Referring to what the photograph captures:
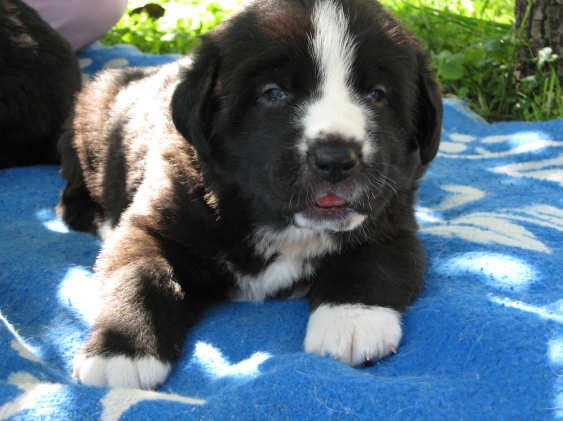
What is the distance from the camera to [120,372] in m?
2.18

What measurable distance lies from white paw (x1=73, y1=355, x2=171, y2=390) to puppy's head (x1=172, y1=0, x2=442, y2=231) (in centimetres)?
70

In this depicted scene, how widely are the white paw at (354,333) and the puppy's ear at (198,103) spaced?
2.41 feet

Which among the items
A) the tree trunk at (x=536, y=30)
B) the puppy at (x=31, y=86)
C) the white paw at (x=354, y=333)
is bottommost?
the puppy at (x=31, y=86)

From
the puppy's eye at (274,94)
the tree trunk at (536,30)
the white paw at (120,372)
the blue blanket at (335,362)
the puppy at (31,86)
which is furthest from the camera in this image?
the tree trunk at (536,30)

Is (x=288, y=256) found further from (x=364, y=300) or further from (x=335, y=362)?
(x=335, y=362)

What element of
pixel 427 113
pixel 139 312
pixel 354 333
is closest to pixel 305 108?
pixel 427 113

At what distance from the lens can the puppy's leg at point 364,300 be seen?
2.32 meters

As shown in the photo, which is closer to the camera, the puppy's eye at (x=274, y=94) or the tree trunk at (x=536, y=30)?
the puppy's eye at (x=274, y=94)

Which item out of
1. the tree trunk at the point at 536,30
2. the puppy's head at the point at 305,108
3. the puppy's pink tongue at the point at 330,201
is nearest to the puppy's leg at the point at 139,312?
the puppy's head at the point at 305,108

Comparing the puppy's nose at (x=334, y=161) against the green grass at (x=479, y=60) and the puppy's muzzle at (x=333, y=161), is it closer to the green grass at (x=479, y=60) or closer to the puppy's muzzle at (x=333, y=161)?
the puppy's muzzle at (x=333, y=161)

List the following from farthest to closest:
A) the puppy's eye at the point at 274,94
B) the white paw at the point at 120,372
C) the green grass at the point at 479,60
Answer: the green grass at the point at 479,60 < the puppy's eye at the point at 274,94 < the white paw at the point at 120,372

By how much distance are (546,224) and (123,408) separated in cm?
230

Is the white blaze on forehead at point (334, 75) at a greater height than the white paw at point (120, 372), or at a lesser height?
greater

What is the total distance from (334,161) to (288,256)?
2.12ft
